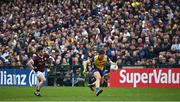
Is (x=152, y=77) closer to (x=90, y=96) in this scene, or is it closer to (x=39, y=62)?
(x=90, y=96)

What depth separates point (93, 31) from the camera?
3341 cm

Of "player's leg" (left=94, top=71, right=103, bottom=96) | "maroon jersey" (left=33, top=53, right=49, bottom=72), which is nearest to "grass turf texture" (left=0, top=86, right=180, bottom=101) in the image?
"player's leg" (left=94, top=71, right=103, bottom=96)

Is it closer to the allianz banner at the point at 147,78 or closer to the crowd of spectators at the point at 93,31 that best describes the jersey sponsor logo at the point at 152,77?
the allianz banner at the point at 147,78

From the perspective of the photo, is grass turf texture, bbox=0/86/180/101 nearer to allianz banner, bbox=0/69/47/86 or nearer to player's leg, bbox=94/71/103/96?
player's leg, bbox=94/71/103/96

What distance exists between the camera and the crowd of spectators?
1223 inches

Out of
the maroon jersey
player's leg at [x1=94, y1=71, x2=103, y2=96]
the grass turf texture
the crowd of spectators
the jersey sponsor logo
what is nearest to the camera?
the grass turf texture

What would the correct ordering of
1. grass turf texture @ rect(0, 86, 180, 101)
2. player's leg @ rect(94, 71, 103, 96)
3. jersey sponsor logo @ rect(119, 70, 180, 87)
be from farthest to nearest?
jersey sponsor logo @ rect(119, 70, 180, 87), player's leg @ rect(94, 71, 103, 96), grass turf texture @ rect(0, 86, 180, 101)

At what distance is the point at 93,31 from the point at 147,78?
4.87m

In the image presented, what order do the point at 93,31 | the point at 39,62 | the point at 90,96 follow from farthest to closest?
the point at 93,31 → the point at 39,62 → the point at 90,96

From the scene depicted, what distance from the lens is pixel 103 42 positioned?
3278 centimetres

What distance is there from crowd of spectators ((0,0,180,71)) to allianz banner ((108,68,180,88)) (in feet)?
1.60

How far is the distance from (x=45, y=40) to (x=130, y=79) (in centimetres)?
626

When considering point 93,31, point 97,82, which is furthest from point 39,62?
point 93,31

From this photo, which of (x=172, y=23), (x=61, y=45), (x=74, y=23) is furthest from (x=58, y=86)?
(x=172, y=23)
